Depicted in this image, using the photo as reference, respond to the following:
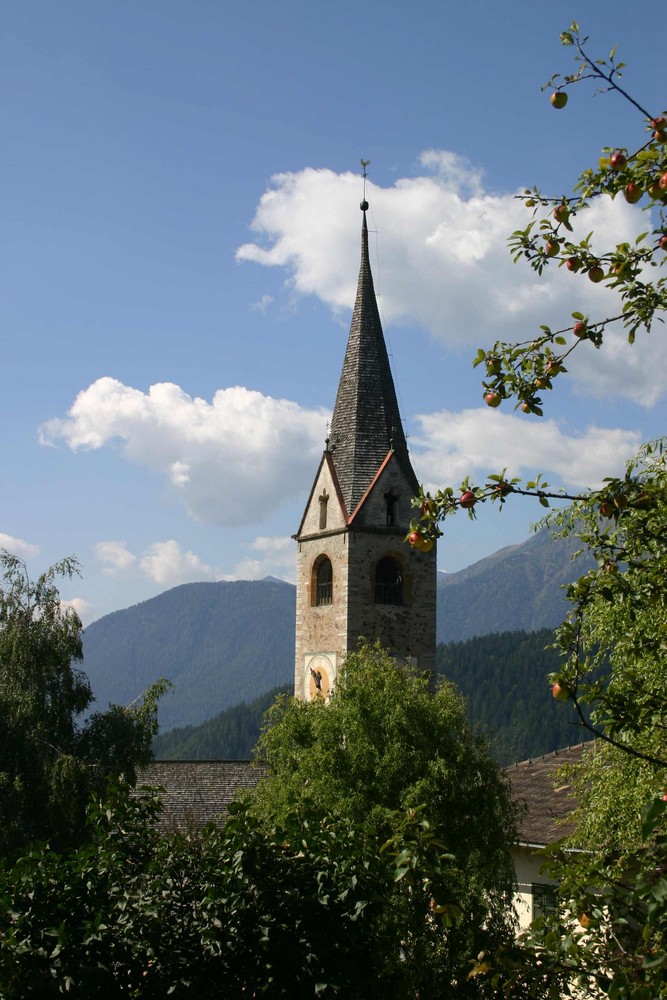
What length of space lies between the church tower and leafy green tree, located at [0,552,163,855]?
7166mm

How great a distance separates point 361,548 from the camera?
31.0 m

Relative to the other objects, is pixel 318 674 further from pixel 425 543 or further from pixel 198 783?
pixel 425 543

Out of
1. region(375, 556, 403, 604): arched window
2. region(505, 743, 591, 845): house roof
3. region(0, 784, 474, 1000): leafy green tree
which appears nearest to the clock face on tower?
region(375, 556, 403, 604): arched window

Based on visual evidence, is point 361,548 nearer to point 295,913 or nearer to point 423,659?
point 423,659

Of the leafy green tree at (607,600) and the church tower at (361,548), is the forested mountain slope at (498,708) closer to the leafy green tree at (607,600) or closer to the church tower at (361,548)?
the church tower at (361,548)

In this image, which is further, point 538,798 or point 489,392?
point 538,798

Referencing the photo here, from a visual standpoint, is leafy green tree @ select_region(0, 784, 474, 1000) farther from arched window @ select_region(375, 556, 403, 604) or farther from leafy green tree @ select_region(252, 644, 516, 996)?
arched window @ select_region(375, 556, 403, 604)

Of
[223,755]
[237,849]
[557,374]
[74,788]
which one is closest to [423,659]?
[74,788]

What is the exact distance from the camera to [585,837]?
1246 cm

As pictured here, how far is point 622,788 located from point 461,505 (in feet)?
22.9

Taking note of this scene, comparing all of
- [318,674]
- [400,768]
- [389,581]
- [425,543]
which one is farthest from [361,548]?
[425,543]

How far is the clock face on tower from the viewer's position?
30.8 m

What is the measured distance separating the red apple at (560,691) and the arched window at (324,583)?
26322mm

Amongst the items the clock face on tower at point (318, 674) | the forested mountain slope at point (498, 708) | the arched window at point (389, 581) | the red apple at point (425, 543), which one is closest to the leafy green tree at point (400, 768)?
the clock face on tower at point (318, 674)
